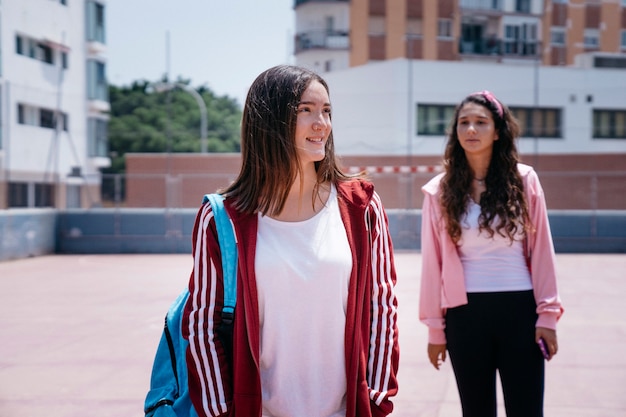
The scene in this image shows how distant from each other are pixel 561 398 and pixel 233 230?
135 inches

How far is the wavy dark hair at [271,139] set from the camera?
1.88 meters

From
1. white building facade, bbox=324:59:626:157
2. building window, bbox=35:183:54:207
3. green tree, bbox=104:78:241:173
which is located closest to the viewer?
building window, bbox=35:183:54:207

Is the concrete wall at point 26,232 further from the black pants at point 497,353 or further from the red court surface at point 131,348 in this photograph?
the black pants at point 497,353

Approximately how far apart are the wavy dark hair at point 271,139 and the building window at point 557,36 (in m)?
26.4

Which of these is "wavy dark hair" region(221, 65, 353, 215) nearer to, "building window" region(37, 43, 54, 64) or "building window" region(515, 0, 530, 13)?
"building window" region(37, 43, 54, 64)

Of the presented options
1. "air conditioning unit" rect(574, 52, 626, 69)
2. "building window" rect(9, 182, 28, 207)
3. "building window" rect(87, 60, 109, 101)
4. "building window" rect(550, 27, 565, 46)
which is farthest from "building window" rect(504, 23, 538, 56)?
"building window" rect(9, 182, 28, 207)

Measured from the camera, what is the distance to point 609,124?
864 inches

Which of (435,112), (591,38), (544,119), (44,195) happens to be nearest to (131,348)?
(44,195)

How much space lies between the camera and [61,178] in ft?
54.1

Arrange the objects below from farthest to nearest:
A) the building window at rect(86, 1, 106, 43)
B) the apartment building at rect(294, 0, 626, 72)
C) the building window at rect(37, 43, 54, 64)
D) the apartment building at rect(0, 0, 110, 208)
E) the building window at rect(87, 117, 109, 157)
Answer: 1. the apartment building at rect(294, 0, 626, 72)
2. the building window at rect(86, 1, 106, 43)
3. the building window at rect(87, 117, 109, 157)
4. the building window at rect(37, 43, 54, 64)
5. the apartment building at rect(0, 0, 110, 208)

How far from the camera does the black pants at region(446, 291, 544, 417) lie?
104 inches

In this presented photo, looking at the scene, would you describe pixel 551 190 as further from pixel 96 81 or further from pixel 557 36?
pixel 96 81

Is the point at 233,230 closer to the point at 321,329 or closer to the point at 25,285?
the point at 321,329

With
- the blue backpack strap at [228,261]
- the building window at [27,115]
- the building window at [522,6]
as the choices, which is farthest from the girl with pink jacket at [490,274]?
the building window at [522,6]
